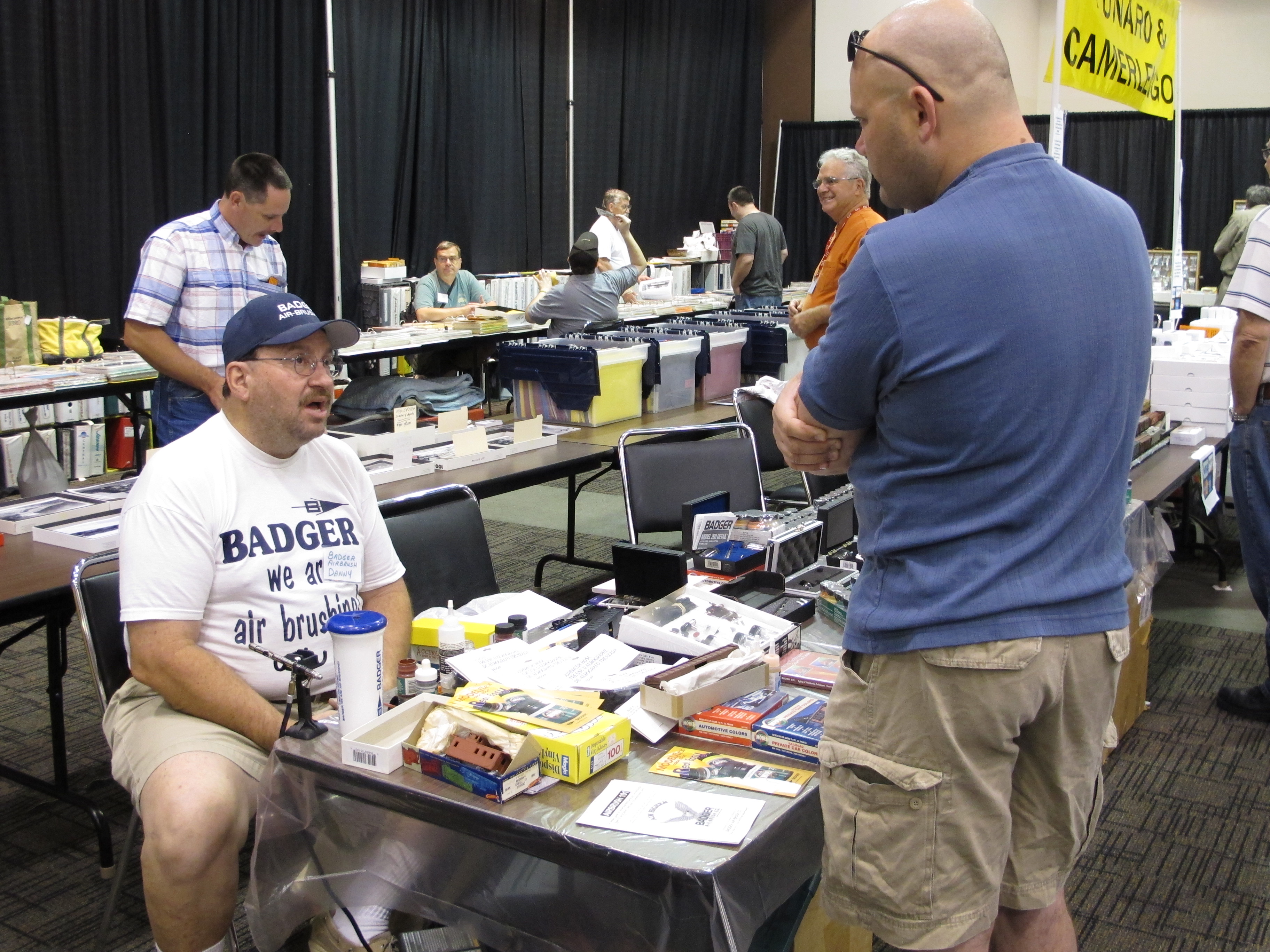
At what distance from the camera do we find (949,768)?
127cm

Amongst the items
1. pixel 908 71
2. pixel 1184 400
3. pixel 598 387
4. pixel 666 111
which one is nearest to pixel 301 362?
pixel 908 71

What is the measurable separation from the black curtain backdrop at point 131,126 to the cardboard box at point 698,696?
5.80 meters

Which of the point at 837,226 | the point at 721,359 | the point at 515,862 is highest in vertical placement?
the point at 837,226

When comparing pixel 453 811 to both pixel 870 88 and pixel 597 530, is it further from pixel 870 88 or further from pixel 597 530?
pixel 597 530

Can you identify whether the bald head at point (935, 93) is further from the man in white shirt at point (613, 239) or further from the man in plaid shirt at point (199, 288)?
the man in white shirt at point (613, 239)

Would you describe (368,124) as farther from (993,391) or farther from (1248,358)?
(993,391)

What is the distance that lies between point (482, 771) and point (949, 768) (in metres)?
0.57

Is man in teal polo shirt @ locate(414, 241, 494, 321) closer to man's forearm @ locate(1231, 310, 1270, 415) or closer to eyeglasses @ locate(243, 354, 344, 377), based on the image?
man's forearm @ locate(1231, 310, 1270, 415)

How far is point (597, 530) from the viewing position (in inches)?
220

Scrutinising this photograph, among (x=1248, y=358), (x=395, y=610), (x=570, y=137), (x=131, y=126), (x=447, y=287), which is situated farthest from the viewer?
(x=570, y=137)

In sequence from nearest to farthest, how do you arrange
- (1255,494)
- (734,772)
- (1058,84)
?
(734,772) < (1255,494) < (1058,84)

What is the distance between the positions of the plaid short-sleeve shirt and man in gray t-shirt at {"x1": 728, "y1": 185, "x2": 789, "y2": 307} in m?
4.99

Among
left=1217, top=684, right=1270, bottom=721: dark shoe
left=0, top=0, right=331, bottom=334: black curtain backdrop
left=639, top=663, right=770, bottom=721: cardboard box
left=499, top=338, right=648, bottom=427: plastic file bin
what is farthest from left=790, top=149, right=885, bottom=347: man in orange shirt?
left=0, top=0, right=331, bottom=334: black curtain backdrop

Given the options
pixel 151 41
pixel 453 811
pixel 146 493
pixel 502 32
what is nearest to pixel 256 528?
pixel 146 493
